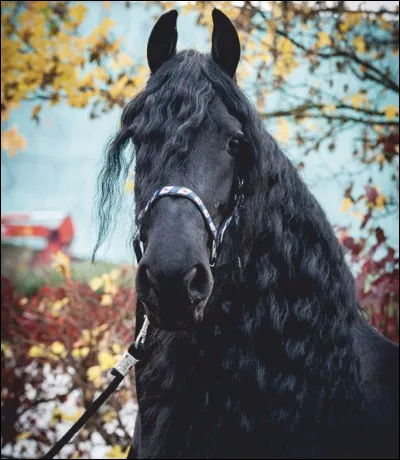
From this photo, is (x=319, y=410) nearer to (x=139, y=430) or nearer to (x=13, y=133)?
(x=139, y=430)

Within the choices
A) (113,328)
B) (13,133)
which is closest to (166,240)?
(113,328)

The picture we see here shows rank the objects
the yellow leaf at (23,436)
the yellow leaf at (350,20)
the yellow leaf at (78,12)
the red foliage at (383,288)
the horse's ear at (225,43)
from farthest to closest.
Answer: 1. the yellow leaf at (23,436)
2. the yellow leaf at (350,20)
3. the yellow leaf at (78,12)
4. the red foliage at (383,288)
5. the horse's ear at (225,43)

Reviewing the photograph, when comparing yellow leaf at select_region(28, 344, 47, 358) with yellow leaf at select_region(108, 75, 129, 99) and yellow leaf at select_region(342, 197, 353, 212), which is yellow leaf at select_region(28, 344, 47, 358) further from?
yellow leaf at select_region(342, 197, 353, 212)

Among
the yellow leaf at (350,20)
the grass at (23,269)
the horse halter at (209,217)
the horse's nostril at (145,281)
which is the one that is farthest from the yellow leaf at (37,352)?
the yellow leaf at (350,20)

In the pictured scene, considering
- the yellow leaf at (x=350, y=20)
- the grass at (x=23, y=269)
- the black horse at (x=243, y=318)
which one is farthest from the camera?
the grass at (x=23, y=269)

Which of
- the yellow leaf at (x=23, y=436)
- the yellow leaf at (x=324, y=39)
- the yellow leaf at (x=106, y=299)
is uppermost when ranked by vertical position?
the yellow leaf at (x=324, y=39)

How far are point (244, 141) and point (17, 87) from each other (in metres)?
3.43

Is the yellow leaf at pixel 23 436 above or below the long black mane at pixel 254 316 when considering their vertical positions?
below

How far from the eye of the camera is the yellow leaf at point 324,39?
418cm

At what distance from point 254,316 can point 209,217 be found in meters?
0.44

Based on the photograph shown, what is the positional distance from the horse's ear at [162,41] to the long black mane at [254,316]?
0.08 meters

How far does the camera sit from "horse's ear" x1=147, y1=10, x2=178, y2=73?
6.05 ft

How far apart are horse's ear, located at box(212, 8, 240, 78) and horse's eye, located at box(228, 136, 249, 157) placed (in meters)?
0.32

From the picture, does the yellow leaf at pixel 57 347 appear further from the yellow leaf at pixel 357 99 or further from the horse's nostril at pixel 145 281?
the yellow leaf at pixel 357 99
